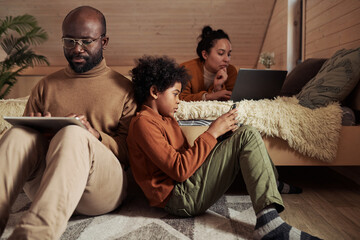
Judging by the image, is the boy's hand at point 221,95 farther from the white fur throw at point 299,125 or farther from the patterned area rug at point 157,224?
the patterned area rug at point 157,224

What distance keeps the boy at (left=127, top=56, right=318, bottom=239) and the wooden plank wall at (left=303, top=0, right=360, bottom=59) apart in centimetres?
138

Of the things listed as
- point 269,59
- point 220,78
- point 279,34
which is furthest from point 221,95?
point 279,34

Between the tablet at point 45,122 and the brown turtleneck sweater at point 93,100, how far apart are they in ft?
0.86

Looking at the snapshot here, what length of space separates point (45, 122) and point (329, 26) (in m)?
2.35

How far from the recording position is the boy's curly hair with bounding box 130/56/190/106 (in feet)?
4.23

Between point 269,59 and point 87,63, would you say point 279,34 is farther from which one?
point 87,63

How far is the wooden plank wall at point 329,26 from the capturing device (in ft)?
7.02

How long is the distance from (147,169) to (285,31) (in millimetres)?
2977

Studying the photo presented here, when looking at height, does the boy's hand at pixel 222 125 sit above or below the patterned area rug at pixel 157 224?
above

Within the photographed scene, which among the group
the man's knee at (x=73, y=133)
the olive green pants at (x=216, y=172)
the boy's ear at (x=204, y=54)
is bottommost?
the olive green pants at (x=216, y=172)

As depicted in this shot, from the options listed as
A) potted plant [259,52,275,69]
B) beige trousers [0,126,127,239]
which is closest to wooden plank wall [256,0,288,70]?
potted plant [259,52,275,69]

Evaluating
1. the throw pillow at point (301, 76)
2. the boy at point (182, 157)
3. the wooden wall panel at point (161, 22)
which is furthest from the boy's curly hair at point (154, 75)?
the wooden wall panel at point (161, 22)

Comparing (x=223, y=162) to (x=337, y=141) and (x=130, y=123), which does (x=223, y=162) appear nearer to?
(x=130, y=123)

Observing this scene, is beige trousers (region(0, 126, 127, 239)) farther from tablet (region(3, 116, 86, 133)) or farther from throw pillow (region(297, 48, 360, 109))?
throw pillow (region(297, 48, 360, 109))
